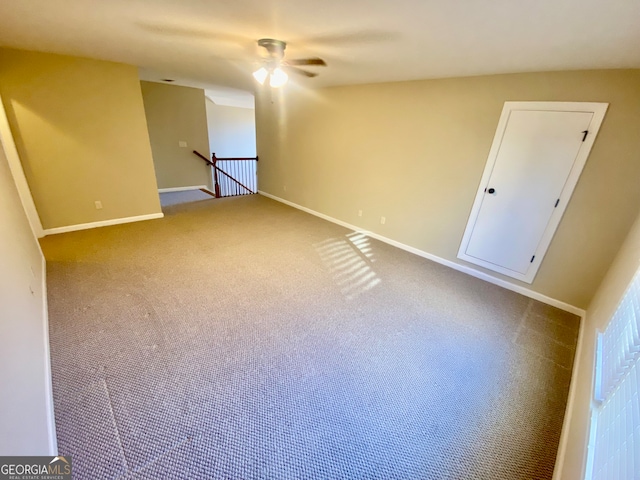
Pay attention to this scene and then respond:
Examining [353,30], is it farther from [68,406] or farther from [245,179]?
[245,179]

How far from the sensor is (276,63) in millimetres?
2305

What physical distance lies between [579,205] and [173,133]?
24.5 ft

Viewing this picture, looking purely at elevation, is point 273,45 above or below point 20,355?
above

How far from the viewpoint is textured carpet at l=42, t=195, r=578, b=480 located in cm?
127

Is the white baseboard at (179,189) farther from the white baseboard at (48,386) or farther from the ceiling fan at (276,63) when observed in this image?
the ceiling fan at (276,63)

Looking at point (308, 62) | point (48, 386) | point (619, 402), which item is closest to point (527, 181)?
point (619, 402)

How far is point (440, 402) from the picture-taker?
5.18 feet

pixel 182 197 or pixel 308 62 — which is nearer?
pixel 308 62

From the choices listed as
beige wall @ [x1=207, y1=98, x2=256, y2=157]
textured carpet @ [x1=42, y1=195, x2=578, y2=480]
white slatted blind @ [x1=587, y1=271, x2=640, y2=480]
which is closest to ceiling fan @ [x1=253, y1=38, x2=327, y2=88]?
textured carpet @ [x1=42, y1=195, x2=578, y2=480]

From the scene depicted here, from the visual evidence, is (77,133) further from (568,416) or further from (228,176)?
(568,416)

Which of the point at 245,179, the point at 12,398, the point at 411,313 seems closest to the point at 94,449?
the point at 12,398

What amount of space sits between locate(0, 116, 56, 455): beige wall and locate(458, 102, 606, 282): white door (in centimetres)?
370

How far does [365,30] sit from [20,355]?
265cm

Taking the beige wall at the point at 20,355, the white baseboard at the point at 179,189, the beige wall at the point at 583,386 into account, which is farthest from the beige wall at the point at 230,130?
the beige wall at the point at 583,386
